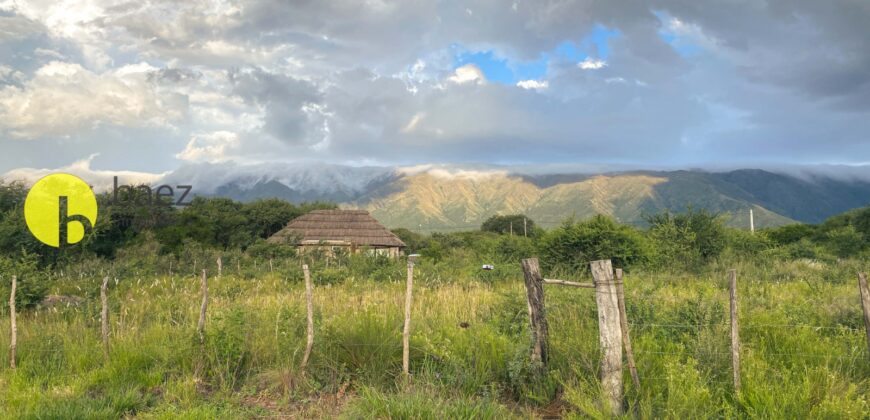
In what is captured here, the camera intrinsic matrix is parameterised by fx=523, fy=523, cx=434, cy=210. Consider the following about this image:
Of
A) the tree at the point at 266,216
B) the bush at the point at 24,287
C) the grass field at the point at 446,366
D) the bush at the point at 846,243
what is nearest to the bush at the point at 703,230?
the grass field at the point at 446,366

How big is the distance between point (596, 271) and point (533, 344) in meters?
1.15

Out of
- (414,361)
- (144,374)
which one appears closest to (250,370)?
(144,374)

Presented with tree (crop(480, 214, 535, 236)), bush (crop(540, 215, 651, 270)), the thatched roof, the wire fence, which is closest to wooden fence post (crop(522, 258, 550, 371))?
the wire fence

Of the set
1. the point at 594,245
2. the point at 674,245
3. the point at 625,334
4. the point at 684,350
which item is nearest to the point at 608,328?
the point at 625,334

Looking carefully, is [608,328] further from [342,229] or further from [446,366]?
[342,229]

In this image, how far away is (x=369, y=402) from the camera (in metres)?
5.20

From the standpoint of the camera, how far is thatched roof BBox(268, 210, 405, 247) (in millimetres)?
44375

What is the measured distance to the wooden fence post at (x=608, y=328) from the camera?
17.1ft

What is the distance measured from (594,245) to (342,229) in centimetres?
3302

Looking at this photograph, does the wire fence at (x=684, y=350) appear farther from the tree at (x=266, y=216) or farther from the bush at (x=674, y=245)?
the tree at (x=266, y=216)

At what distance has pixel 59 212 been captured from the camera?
27.8m

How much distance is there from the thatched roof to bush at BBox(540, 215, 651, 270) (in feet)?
91.2

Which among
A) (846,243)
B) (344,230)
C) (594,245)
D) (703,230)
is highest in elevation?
(703,230)

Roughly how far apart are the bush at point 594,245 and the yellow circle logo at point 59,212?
2222 centimetres
